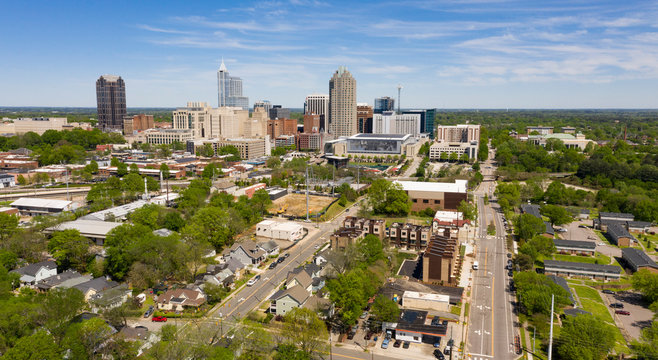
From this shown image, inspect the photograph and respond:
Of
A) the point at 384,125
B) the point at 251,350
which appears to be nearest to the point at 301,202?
the point at 251,350

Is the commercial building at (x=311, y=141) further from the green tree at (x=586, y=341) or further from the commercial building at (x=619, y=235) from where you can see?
the green tree at (x=586, y=341)

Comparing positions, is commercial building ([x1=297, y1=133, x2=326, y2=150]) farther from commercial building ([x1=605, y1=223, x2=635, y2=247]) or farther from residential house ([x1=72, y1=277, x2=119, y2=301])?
residential house ([x1=72, y1=277, x2=119, y2=301])

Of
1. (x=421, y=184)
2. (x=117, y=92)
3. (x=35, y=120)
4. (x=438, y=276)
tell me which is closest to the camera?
(x=438, y=276)

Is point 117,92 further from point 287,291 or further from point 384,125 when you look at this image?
point 287,291

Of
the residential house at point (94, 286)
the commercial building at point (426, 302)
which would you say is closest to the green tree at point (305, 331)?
the commercial building at point (426, 302)

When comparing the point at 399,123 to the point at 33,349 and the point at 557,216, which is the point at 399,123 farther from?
the point at 33,349

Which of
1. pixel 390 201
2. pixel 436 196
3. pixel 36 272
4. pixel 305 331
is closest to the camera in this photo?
pixel 305 331

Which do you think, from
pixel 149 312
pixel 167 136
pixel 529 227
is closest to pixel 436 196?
pixel 529 227
